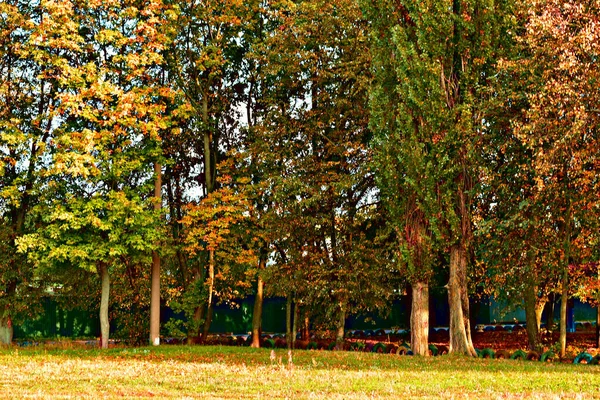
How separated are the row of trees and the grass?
3867mm

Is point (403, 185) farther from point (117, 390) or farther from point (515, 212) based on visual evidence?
point (117, 390)

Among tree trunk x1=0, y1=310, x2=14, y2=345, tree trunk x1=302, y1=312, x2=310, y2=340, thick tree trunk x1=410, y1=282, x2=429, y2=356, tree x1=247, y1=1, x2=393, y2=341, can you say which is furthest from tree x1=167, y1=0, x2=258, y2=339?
thick tree trunk x1=410, y1=282, x2=429, y2=356

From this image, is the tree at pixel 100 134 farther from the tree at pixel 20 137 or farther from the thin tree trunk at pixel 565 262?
the thin tree trunk at pixel 565 262

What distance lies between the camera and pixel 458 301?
20828 millimetres

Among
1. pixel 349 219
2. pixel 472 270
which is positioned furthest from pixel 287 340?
pixel 472 270

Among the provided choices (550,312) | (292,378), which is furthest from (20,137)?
(550,312)

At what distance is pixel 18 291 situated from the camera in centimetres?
2556

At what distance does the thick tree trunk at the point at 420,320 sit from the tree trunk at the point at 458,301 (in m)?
0.81

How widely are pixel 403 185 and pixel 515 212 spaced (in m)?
3.43

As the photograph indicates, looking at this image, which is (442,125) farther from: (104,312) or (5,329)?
(5,329)

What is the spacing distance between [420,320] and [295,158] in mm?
6909

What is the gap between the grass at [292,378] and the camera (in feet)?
35.8

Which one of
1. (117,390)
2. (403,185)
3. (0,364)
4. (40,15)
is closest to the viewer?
(117,390)

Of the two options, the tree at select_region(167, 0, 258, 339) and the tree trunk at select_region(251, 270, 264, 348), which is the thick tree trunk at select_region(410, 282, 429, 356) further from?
the tree at select_region(167, 0, 258, 339)
